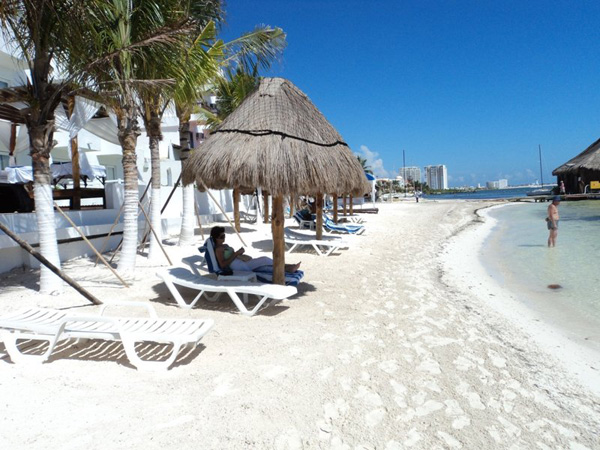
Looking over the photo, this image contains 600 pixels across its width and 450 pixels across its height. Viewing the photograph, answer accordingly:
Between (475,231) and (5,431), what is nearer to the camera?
(5,431)

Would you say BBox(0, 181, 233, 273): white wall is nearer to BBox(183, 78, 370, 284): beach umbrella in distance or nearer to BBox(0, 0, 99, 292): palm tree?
BBox(0, 0, 99, 292): palm tree

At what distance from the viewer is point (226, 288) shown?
16.8 feet

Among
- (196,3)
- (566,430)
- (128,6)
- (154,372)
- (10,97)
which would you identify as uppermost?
(196,3)

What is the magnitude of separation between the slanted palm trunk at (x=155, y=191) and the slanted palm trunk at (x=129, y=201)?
2.60ft

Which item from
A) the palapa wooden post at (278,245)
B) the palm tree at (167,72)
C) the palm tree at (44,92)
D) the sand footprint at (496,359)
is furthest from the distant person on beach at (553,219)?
the palm tree at (44,92)

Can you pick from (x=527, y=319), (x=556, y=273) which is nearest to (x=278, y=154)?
(x=527, y=319)

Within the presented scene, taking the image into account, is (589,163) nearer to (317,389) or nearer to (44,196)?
(317,389)

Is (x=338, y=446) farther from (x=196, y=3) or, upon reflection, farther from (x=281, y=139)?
(x=196, y=3)

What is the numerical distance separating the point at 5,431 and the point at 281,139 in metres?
3.84

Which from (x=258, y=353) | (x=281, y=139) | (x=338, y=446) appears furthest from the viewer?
(x=281, y=139)

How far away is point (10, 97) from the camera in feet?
23.6

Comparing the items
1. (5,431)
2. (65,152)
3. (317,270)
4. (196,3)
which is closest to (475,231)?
(317,270)

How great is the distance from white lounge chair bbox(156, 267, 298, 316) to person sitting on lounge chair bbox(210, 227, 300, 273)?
34 centimetres

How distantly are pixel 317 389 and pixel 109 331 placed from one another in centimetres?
193
